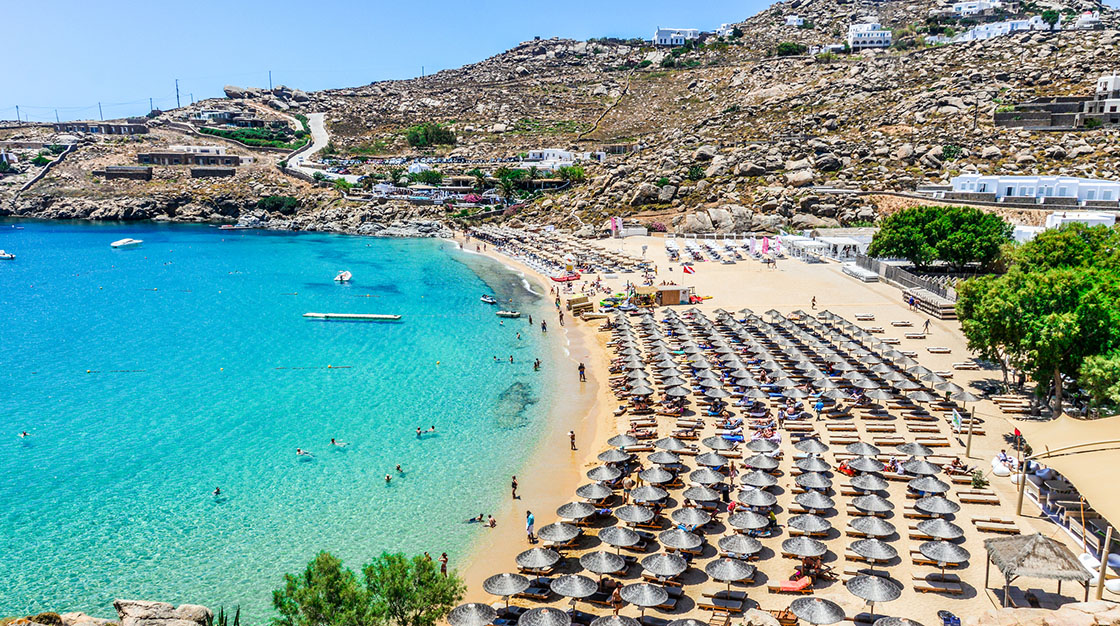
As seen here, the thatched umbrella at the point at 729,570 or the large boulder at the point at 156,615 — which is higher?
the large boulder at the point at 156,615

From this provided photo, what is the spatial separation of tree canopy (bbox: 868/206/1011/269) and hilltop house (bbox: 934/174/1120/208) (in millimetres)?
15486

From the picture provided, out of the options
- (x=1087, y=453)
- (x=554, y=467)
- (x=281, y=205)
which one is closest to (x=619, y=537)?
(x=554, y=467)

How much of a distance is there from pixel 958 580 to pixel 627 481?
1048 centimetres

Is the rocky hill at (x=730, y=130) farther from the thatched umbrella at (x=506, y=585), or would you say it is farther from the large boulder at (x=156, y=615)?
the large boulder at (x=156, y=615)

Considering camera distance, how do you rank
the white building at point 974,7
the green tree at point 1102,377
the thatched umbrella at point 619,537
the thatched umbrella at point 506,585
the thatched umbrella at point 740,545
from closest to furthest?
the thatched umbrella at point 506,585 < the thatched umbrella at point 740,545 < the thatched umbrella at point 619,537 < the green tree at point 1102,377 < the white building at point 974,7

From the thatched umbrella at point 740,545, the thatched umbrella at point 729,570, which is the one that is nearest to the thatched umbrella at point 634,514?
the thatched umbrella at point 740,545

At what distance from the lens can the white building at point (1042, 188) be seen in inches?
2539

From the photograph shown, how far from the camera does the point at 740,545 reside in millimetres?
18688

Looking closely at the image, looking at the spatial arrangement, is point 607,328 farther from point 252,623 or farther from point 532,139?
point 532,139

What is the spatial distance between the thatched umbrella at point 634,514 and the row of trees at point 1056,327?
16.1 m

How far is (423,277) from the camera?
72062 mm

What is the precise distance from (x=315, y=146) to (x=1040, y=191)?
459 ft

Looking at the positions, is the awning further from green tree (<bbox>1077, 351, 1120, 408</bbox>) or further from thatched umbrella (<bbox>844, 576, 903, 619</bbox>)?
thatched umbrella (<bbox>844, 576, 903, 619</bbox>)

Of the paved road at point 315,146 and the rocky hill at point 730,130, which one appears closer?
the rocky hill at point 730,130
